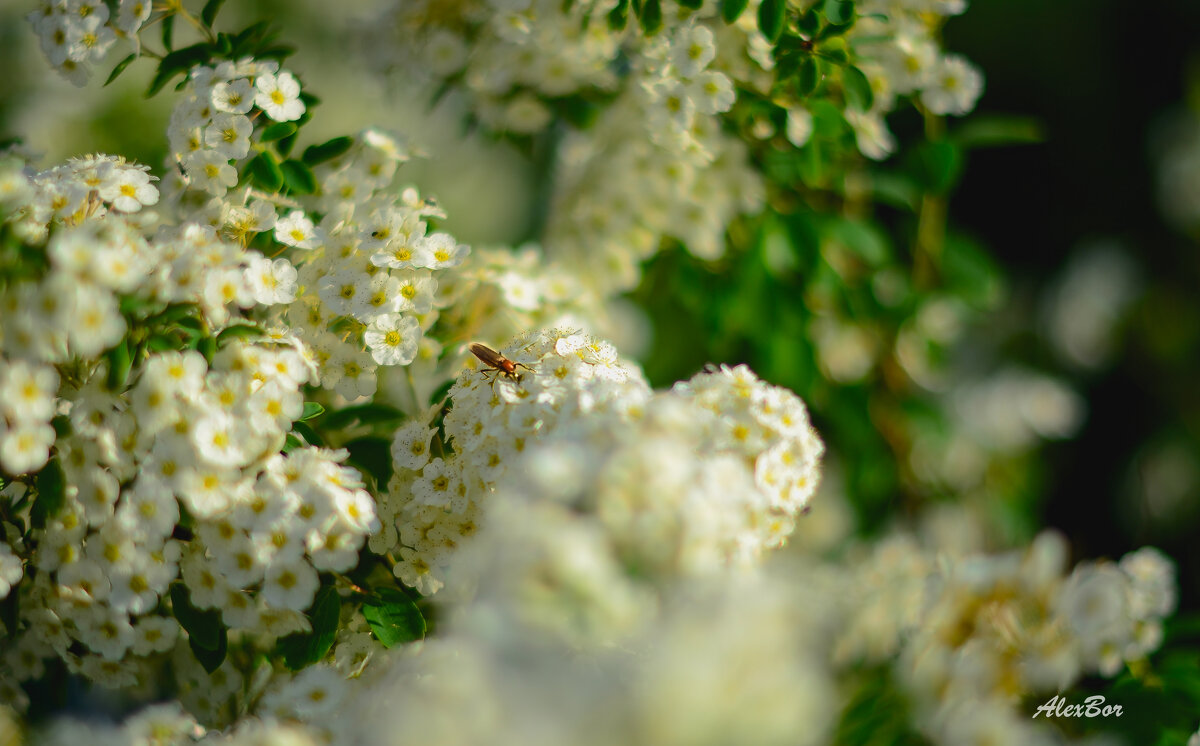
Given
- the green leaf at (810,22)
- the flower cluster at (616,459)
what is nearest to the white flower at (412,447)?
the flower cluster at (616,459)

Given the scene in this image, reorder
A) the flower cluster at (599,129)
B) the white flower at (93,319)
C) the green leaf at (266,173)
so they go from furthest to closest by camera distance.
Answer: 1. the flower cluster at (599,129)
2. the green leaf at (266,173)
3. the white flower at (93,319)

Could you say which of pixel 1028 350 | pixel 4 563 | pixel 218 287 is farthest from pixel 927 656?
pixel 1028 350

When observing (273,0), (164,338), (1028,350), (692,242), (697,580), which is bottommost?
(1028,350)

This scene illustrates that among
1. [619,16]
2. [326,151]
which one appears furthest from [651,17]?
[326,151]

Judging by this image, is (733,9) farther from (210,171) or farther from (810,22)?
(210,171)

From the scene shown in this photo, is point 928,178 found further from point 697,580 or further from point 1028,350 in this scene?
point 1028,350

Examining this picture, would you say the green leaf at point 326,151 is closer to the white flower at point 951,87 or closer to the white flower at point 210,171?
the white flower at point 210,171

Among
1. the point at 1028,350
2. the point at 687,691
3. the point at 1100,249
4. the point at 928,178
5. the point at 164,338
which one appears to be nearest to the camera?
the point at 687,691
